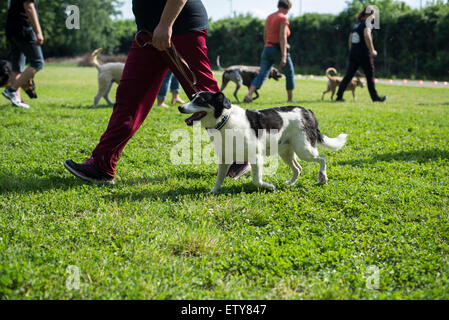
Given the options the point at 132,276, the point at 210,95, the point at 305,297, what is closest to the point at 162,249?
the point at 132,276

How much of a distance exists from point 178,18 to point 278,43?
21.5 ft

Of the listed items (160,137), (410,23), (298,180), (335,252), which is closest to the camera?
(335,252)

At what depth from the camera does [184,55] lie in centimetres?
357

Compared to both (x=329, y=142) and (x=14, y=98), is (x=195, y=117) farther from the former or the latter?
(x=14, y=98)

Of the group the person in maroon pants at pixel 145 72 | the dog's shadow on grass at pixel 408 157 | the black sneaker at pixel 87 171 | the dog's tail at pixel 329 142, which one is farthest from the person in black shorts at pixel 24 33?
the dog's shadow on grass at pixel 408 157

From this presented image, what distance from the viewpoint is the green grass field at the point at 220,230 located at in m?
2.12

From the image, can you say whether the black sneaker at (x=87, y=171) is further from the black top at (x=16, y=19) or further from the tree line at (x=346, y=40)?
the tree line at (x=346, y=40)

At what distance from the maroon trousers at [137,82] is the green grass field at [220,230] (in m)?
0.41

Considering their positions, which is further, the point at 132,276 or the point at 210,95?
the point at 210,95

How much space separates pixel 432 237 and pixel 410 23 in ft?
81.1

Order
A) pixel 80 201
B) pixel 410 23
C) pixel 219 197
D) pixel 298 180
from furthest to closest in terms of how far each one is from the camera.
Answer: pixel 410 23 < pixel 298 180 < pixel 219 197 < pixel 80 201

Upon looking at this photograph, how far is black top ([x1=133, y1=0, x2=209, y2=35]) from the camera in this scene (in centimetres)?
341

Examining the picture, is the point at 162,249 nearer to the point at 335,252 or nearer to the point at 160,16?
the point at 335,252
